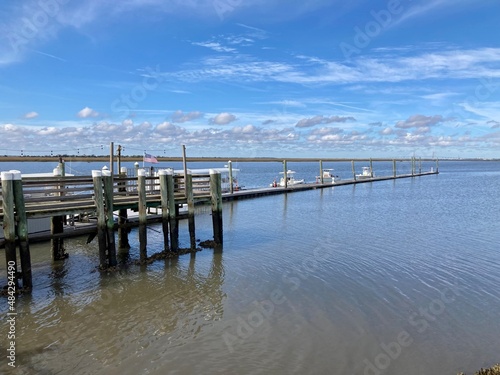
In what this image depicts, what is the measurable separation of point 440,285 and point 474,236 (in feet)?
28.3

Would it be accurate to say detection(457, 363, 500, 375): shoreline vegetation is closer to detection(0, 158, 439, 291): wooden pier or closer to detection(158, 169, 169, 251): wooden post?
detection(0, 158, 439, 291): wooden pier

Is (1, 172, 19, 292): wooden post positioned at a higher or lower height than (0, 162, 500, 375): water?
higher

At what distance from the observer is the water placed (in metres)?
7.16

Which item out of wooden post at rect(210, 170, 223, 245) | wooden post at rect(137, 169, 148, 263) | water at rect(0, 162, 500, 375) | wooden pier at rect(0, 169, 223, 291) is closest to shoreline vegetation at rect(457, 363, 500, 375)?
water at rect(0, 162, 500, 375)

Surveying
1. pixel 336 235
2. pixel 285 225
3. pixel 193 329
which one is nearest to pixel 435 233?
pixel 336 235

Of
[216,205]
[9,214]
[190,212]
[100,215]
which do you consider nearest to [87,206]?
[100,215]

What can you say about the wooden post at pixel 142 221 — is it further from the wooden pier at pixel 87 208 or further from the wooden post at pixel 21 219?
the wooden post at pixel 21 219

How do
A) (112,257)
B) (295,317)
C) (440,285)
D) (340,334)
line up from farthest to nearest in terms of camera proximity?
1. (112,257)
2. (440,285)
3. (295,317)
4. (340,334)

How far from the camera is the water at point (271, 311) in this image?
716 centimetres

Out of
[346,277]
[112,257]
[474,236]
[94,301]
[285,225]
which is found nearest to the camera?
[94,301]

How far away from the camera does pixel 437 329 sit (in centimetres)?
839

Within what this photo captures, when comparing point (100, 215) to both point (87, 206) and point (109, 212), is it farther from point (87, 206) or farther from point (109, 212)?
point (87, 206)

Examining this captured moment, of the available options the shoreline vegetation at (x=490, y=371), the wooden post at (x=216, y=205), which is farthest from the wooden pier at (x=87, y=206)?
the shoreline vegetation at (x=490, y=371)

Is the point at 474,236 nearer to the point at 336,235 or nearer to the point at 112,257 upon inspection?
the point at 336,235
